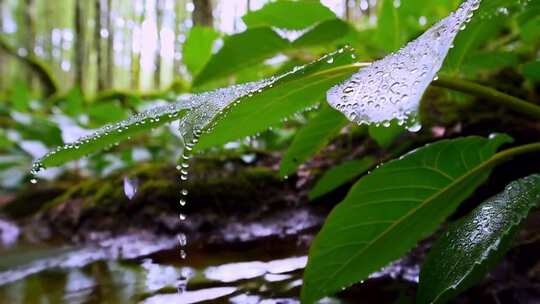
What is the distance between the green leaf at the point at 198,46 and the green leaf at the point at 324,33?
56 centimetres

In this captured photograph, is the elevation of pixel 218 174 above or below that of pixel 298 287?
above

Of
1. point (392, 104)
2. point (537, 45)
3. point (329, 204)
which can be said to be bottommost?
point (392, 104)

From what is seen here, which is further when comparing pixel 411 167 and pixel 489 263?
pixel 411 167

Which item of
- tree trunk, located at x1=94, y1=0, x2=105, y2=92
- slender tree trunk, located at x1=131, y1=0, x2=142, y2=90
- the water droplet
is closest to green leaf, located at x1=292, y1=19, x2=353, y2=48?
the water droplet

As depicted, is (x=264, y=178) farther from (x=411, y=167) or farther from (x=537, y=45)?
(x=537, y=45)

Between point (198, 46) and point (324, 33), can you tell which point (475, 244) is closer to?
point (324, 33)

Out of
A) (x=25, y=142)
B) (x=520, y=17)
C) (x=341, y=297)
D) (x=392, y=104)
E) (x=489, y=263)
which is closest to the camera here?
(x=392, y=104)

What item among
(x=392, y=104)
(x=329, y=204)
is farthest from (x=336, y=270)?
(x=329, y=204)

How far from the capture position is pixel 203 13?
312 centimetres

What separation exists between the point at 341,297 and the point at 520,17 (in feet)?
2.86

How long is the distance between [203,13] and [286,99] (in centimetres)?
272

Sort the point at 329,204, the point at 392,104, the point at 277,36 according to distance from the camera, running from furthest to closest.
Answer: the point at 329,204, the point at 277,36, the point at 392,104

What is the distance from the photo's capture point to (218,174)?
1681mm

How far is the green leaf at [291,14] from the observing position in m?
1.08
